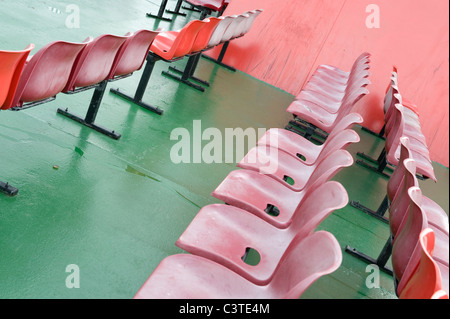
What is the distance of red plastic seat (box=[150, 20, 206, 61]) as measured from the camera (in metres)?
4.94

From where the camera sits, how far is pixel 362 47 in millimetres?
7629

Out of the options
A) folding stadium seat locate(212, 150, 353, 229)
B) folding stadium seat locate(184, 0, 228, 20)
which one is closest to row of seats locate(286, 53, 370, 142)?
folding stadium seat locate(212, 150, 353, 229)

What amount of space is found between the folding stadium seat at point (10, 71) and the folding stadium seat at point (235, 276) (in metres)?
1.24

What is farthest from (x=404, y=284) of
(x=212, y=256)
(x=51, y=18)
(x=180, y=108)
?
(x=51, y=18)

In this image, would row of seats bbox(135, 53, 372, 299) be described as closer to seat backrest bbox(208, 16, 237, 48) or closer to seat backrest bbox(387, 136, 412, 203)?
seat backrest bbox(387, 136, 412, 203)

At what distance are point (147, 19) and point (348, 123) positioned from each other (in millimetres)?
5203

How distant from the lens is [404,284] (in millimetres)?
2646

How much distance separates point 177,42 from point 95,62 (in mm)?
1501

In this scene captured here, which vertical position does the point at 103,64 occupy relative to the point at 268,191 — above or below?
above

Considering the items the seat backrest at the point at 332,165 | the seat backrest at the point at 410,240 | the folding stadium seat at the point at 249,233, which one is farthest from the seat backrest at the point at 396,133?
the folding stadium seat at the point at 249,233

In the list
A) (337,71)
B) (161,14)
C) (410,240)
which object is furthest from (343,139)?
(161,14)

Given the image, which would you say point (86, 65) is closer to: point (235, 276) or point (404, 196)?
point (235, 276)

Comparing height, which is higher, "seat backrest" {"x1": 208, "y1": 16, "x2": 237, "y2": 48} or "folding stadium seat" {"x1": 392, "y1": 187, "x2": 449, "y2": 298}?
"seat backrest" {"x1": 208, "y1": 16, "x2": 237, "y2": 48}
